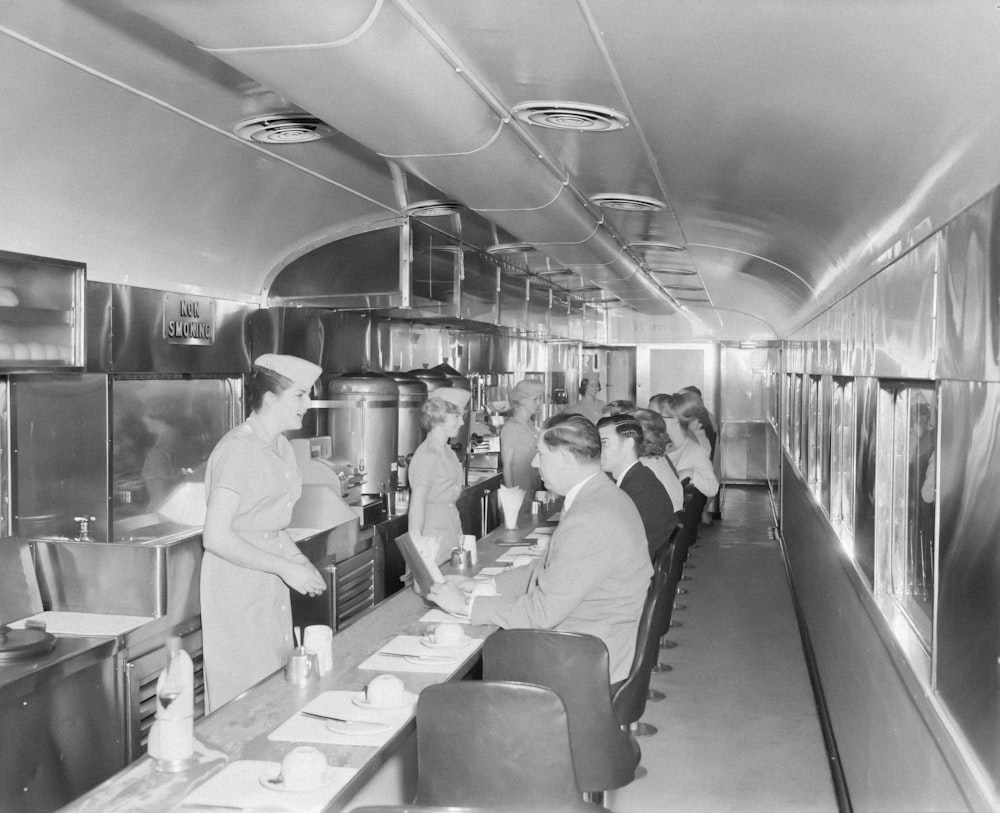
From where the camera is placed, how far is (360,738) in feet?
8.55

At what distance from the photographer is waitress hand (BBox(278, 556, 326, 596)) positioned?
12.6 ft

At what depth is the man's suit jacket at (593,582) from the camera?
11.1ft

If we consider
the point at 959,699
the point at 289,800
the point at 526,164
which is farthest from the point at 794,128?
the point at 289,800

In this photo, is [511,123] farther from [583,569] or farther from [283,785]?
[283,785]

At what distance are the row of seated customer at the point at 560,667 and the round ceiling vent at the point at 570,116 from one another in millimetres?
1114

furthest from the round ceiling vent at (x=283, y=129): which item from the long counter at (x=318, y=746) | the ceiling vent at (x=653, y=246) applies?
the ceiling vent at (x=653, y=246)

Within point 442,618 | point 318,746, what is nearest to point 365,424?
point 442,618

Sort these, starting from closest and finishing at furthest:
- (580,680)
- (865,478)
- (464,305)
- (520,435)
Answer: (580,680) → (865,478) → (464,305) → (520,435)

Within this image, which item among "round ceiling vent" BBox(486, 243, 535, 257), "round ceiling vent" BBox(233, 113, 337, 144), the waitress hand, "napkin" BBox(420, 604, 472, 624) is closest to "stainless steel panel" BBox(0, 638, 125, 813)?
the waitress hand

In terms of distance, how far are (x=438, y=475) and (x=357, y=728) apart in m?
3.08

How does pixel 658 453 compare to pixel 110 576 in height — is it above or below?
above

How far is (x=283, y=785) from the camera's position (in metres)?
2.29

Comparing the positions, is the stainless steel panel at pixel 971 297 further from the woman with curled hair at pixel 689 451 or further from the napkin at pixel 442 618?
the woman with curled hair at pixel 689 451

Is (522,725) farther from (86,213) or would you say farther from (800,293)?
(800,293)
